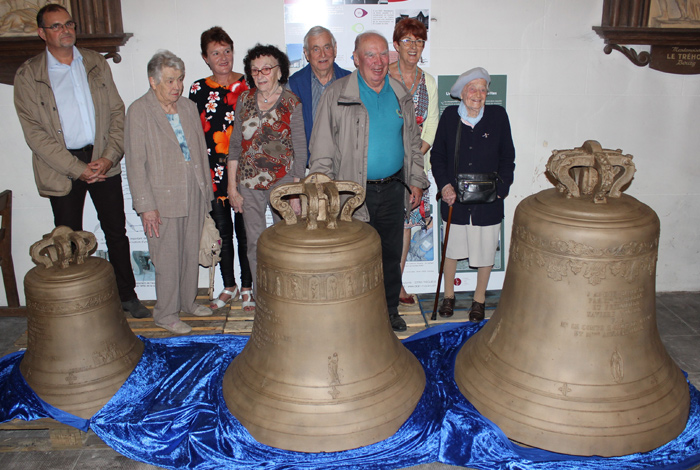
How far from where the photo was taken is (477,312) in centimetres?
465

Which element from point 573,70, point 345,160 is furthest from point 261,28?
point 573,70

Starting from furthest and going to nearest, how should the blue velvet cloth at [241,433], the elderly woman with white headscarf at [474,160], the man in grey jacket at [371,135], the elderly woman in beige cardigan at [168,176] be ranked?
the elderly woman with white headscarf at [474,160] < the elderly woman in beige cardigan at [168,176] < the man in grey jacket at [371,135] < the blue velvet cloth at [241,433]

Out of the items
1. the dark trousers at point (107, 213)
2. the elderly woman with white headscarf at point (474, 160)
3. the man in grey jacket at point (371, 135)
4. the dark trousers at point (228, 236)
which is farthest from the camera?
the dark trousers at point (228, 236)

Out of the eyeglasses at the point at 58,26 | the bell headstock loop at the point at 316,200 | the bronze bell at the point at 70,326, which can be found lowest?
the bronze bell at the point at 70,326

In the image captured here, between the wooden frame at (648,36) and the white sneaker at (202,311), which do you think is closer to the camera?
the white sneaker at (202,311)

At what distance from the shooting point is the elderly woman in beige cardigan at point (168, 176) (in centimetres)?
409

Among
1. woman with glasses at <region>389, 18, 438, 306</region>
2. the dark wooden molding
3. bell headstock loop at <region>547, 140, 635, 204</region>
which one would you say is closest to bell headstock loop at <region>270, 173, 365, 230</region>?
bell headstock loop at <region>547, 140, 635, 204</region>

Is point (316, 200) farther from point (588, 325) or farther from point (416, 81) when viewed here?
point (416, 81)

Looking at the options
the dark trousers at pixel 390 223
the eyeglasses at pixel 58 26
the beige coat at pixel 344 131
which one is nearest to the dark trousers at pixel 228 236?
the beige coat at pixel 344 131

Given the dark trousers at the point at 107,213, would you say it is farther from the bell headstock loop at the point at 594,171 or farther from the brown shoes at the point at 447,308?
the bell headstock loop at the point at 594,171

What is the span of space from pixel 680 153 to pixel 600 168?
342 centimetres

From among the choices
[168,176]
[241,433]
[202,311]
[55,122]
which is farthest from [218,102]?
[241,433]

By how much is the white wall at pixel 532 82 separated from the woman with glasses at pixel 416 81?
612 millimetres

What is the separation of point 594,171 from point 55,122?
149 inches
